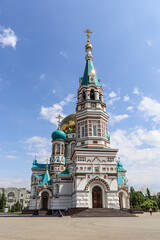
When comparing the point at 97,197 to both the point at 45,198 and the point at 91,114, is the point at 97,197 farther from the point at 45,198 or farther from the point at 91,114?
the point at 45,198

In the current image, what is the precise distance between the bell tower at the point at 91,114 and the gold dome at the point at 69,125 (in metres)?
13.7

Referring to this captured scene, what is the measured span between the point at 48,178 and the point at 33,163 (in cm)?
920

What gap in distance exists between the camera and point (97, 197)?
82.4 feet

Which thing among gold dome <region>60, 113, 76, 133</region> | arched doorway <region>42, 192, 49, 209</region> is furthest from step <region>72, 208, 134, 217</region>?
gold dome <region>60, 113, 76, 133</region>

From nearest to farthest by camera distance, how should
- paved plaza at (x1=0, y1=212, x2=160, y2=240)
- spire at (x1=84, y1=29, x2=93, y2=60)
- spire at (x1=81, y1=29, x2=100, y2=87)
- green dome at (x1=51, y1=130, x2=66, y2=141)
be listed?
paved plaza at (x1=0, y1=212, x2=160, y2=240)
spire at (x1=81, y1=29, x2=100, y2=87)
spire at (x1=84, y1=29, x2=93, y2=60)
green dome at (x1=51, y1=130, x2=66, y2=141)

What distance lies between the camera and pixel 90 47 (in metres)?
36.0

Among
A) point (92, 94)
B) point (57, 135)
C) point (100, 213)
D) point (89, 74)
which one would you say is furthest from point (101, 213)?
point (57, 135)

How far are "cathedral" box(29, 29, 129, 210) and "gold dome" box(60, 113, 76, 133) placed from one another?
2380 mm

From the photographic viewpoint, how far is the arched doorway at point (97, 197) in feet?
81.5

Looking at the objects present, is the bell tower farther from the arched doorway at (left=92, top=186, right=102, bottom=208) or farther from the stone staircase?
the stone staircase

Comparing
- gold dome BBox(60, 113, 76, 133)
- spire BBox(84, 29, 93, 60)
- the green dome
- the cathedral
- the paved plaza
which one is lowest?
the paved plaza

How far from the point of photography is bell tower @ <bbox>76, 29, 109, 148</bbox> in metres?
28.3

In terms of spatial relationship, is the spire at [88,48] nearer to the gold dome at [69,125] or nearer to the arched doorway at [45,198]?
the gold dome at [69,125]

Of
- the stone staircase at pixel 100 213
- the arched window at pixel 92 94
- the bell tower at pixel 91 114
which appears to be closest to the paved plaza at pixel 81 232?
the stone staircase at pixel 100 213
